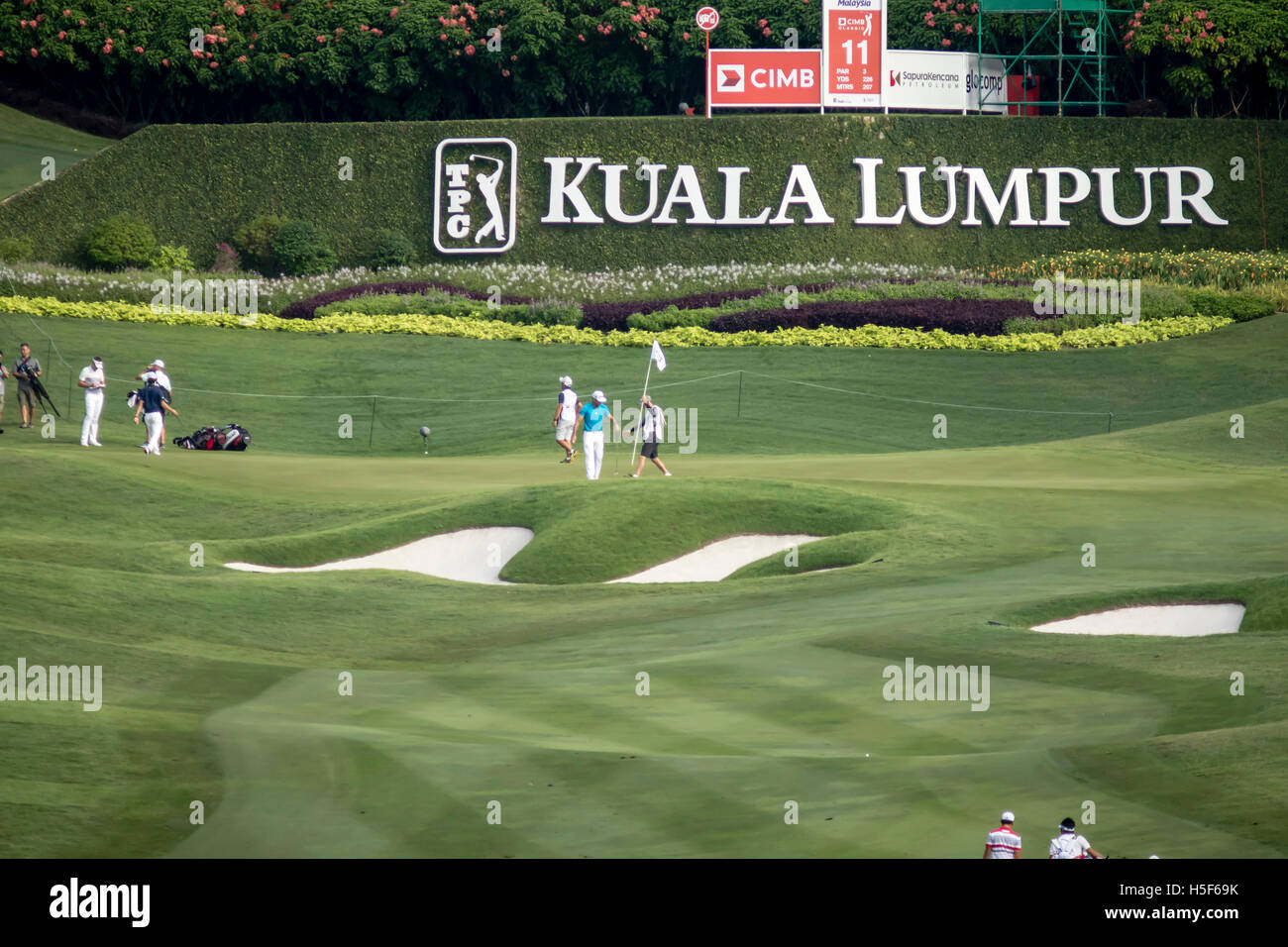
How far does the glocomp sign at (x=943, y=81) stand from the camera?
180 feet

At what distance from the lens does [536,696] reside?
17625 mm

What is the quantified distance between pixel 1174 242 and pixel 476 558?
34536 millimetres

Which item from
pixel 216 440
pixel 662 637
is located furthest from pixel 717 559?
pixel 216 440

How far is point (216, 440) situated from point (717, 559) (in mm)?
15290

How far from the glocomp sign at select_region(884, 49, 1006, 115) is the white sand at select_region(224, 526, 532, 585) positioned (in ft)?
106

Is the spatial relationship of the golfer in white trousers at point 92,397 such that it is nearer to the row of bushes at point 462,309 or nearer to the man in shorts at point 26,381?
the man in shorts at point 26,381

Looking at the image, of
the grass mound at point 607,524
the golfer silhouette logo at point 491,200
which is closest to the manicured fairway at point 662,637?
the grass mound at point 607,524

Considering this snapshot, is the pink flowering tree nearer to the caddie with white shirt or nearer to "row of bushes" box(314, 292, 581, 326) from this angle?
"row of bushes" box(314, 292, 581, 326)

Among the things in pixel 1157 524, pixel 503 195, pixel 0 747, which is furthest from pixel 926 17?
pixel 0 747

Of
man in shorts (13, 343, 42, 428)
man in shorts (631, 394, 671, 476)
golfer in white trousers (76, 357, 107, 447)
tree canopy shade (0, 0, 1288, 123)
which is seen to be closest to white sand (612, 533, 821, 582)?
man in shorts (631, 394, 671, 476)

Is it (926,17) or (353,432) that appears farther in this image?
(926,17)

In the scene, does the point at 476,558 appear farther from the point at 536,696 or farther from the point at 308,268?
the point at 308,268

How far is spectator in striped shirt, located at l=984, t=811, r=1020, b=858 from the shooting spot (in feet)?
35.9

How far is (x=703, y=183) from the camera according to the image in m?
54.4
